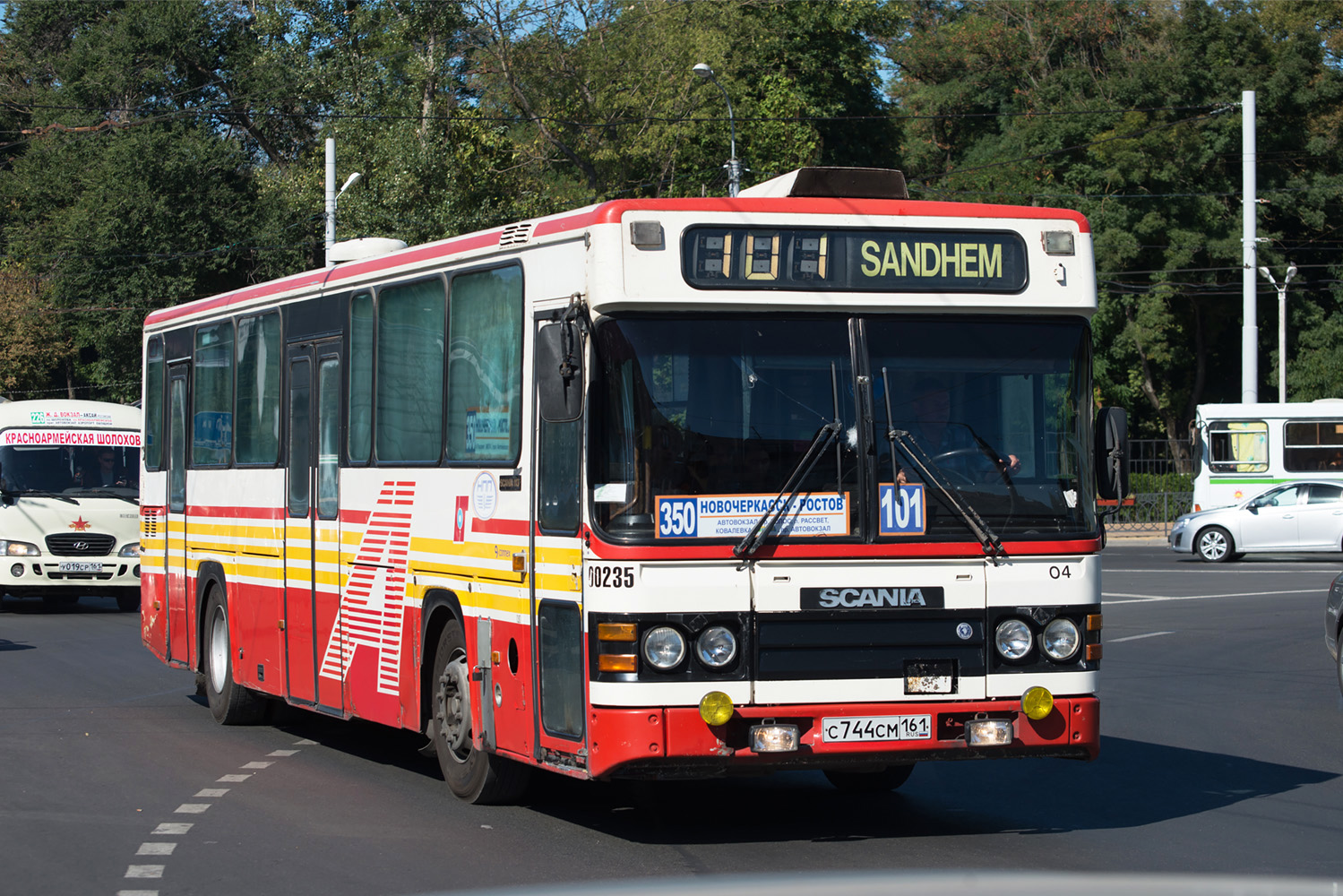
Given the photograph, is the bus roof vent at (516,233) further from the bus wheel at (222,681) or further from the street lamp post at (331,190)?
the street lamp post at (331,190)

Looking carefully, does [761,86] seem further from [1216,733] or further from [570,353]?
[570,353]

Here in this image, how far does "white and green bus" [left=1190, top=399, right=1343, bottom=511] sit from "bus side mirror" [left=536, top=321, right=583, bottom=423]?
110 ft

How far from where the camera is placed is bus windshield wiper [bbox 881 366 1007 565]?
802 cm

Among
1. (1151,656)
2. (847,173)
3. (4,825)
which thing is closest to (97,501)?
(1151,656)

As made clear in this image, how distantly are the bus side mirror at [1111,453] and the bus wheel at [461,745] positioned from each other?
10.7 ft

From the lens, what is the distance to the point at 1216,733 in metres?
12.2

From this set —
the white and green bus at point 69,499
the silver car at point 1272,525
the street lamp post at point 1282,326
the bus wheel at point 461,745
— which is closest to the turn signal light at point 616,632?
the bus wheel at point 461,745

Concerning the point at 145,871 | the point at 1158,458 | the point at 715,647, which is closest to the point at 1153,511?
the point at 1158,458

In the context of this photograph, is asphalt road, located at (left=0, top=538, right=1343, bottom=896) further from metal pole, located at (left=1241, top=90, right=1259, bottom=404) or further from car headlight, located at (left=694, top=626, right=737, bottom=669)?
metal pole, located at (left=1241, top=90, right=1259, bottom=404)

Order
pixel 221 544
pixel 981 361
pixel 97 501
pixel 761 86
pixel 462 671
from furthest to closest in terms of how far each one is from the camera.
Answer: pixel 761 86
pixel 97 501
pixel 221 544
pixel 462 671
pixel 981 361

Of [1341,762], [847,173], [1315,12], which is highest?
[1315,12]

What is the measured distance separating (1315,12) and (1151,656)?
46.8 m

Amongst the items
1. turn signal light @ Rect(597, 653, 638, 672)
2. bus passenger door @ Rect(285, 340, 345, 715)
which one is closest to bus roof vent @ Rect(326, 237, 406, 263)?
bus passenger door @ Rect(285, 340, 345, 715)

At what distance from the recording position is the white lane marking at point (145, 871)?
7.61 m
